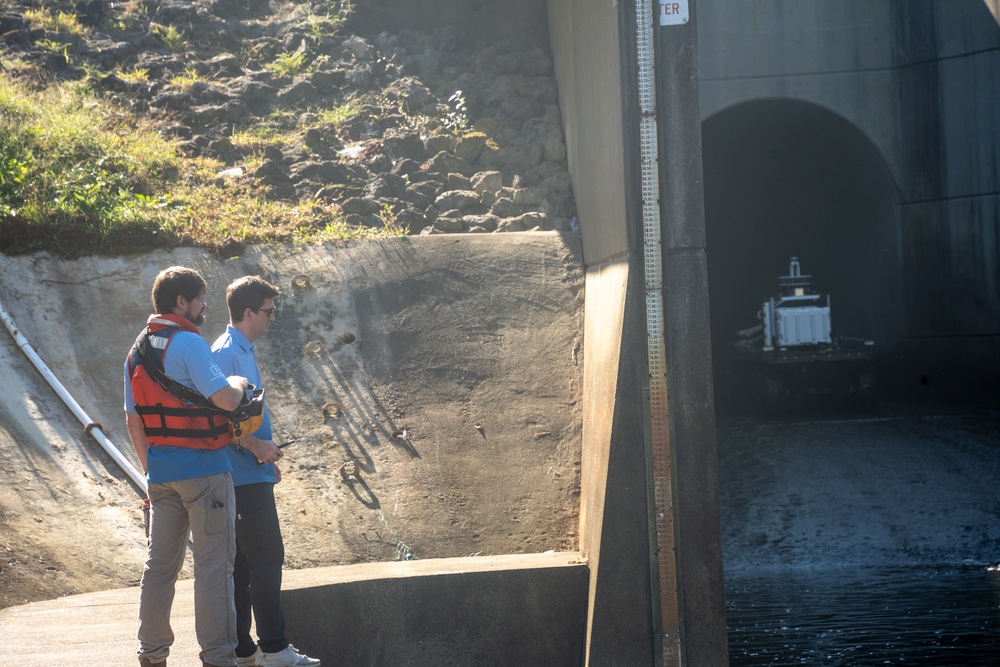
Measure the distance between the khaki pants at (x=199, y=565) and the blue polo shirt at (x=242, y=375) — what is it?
0.95ft

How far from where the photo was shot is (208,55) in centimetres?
1483

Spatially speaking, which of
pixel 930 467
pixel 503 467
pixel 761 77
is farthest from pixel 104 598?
pixel 761 77

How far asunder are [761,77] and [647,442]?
33.8 feet

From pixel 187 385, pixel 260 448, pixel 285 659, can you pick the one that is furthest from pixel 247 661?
pixel 187 385

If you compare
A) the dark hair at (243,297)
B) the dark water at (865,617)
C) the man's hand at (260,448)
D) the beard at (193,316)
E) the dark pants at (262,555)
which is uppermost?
the dark hair at (243,297)

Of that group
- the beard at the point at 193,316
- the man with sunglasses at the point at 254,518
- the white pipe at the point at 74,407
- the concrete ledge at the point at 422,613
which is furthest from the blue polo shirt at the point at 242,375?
the white pipe at the point at 74,407

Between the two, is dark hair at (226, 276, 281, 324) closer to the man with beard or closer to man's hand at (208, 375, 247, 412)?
the man with beard

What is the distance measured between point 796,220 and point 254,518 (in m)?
15.1

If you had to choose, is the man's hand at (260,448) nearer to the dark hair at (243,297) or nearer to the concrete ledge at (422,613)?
the dark hair at (243,297)

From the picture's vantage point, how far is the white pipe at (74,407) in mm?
7891

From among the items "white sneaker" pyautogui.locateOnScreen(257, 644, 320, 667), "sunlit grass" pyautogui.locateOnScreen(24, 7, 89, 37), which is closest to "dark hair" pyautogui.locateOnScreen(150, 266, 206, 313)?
"white sneaker" pyautogui.locateOnScreen(257, 644, 320, 667)

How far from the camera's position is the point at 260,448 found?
449 centimetres

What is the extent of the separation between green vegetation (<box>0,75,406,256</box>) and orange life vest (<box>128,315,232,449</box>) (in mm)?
6335

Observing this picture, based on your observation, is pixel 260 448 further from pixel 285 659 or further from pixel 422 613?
pixel 422 613
